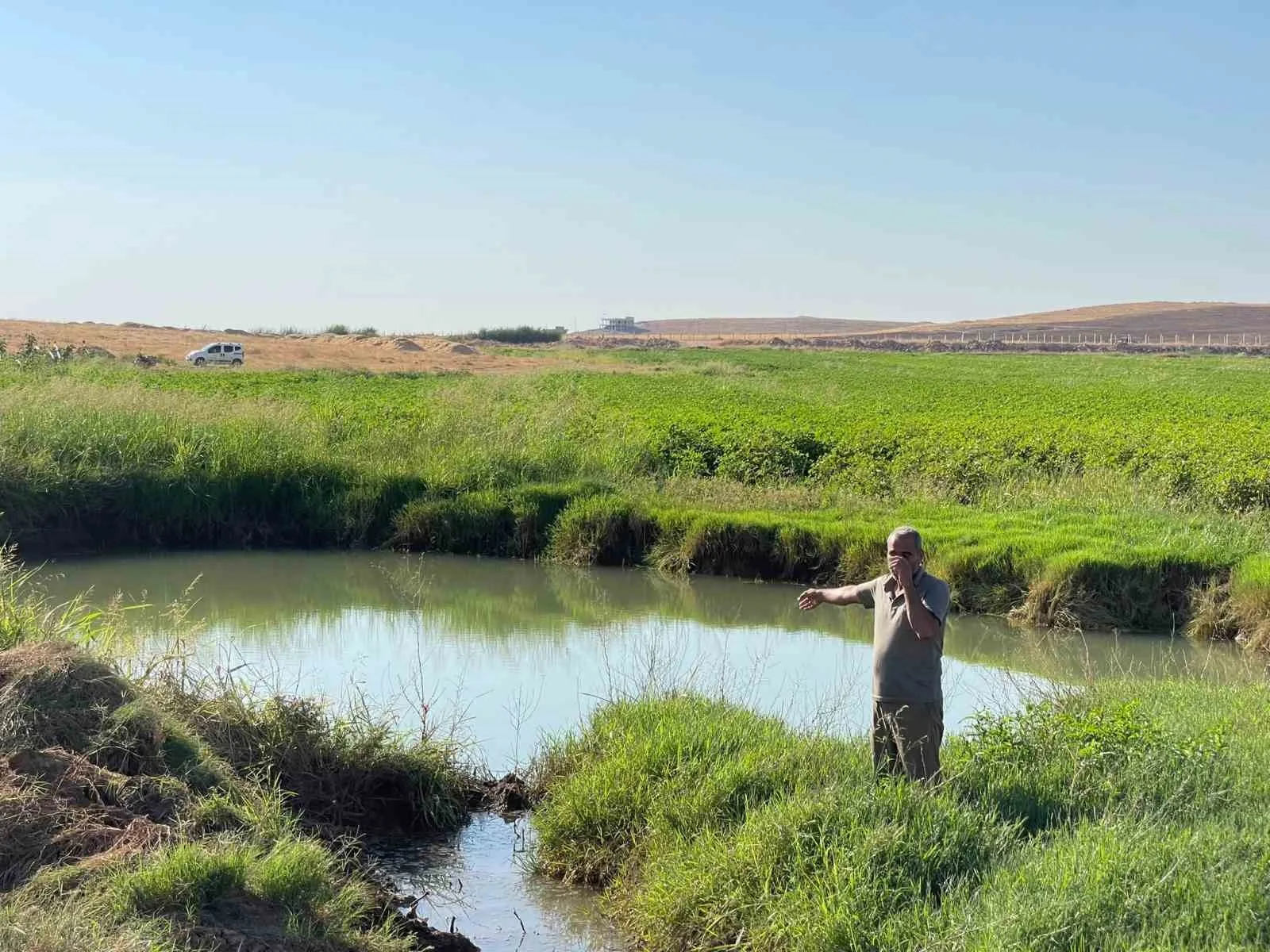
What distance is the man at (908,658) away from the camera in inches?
249

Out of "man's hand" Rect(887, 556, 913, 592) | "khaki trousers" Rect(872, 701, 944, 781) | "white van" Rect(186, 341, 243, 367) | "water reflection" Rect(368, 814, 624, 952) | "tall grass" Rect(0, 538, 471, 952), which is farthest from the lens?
"white van" Rect(186, 341, 243, 367)

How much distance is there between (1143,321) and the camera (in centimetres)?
16838

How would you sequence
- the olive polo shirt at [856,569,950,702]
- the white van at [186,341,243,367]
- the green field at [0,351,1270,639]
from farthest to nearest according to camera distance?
the white van at [186,341,243,367], the green field at [0,351,1270,639], the olive polo shirt at [856,569,950,702]

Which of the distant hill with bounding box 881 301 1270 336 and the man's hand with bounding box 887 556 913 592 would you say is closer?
the man's hand with bounding box 887 556 913 592

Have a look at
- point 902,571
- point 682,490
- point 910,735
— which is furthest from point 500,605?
point 902,571

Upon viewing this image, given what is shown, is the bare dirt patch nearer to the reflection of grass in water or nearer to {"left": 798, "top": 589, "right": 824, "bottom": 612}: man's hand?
the reflection of grass in water

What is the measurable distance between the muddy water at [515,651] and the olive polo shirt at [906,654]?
6.74 feet

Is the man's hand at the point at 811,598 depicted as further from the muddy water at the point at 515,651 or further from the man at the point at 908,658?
the muddy water at the point at 515,651

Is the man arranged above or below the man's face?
below

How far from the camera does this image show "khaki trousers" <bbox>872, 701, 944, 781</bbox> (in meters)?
6.55

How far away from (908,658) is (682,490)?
13.6 metres

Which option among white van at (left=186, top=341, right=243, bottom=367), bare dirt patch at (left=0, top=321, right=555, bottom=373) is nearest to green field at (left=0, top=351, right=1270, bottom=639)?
bare dirt patch at (left=0, top=321, right=555, bottom=373)

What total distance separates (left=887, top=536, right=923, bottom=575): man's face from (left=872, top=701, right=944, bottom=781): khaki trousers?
742 millimetres

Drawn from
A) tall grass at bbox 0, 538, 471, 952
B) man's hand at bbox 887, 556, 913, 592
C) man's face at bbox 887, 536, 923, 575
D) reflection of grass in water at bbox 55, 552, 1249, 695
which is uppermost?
man's face at bbox 887, 536, 923, 575
